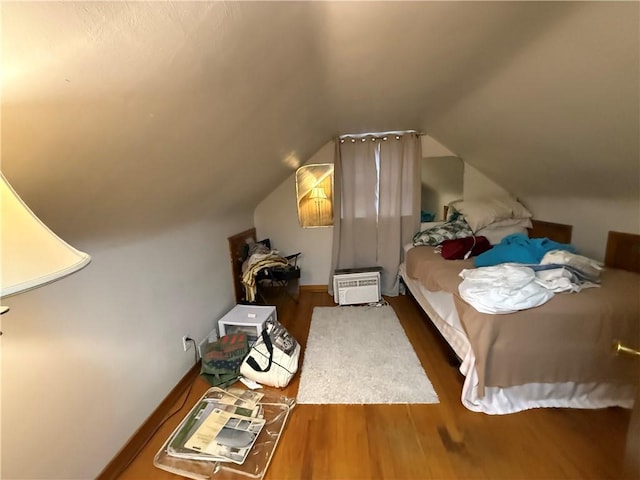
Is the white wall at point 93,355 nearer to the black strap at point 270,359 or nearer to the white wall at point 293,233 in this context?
the black strap at point 270,359

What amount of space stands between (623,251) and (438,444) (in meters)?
2.17

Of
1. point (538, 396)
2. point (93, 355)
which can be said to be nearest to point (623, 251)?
point (538, 396)

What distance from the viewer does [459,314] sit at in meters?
1.75

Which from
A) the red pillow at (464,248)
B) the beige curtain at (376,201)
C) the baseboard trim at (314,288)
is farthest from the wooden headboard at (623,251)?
the baseboard trim at (314,288)

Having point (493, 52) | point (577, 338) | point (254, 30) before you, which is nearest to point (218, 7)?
point (254, 30)

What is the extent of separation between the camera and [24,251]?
0.52 metres

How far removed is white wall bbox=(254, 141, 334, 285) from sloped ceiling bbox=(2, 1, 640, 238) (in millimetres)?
1349

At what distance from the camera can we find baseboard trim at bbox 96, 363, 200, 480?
136cm

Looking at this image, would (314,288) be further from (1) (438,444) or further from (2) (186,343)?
(1) (438,444)

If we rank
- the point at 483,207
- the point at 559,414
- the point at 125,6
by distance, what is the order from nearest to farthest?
the point at 125,6 < the point at 559,414 < the point at 483,207

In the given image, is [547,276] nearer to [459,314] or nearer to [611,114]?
[459,314]

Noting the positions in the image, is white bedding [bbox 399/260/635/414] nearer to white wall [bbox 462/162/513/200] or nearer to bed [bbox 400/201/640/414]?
bed [bbox 400/201/640/414]

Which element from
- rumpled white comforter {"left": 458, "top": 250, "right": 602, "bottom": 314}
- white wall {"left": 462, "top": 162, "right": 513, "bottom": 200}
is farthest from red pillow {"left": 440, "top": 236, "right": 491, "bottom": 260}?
white wall {"left": 462, "top": 162, "right": 513, "bottom": 200}

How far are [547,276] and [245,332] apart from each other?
2240mm
